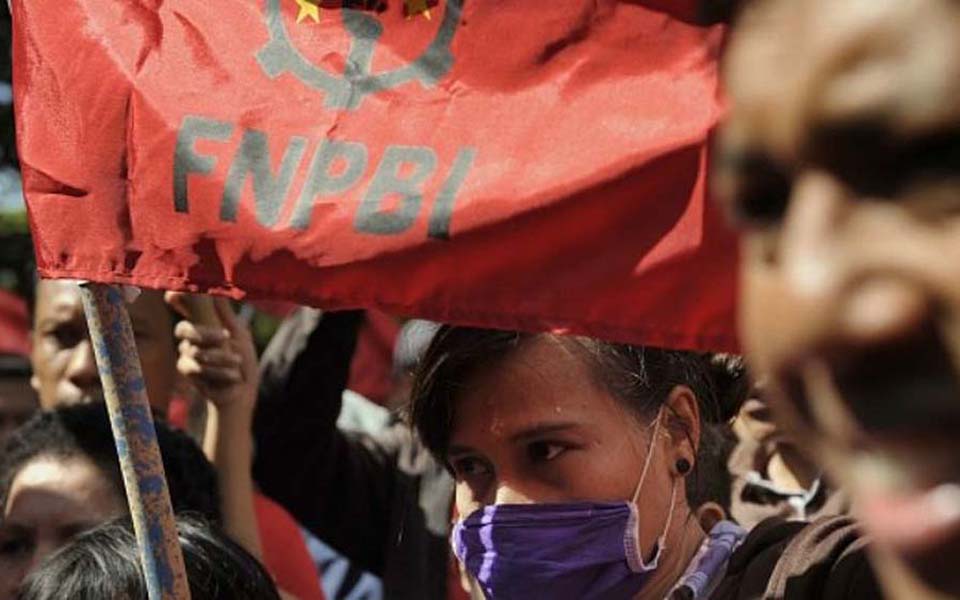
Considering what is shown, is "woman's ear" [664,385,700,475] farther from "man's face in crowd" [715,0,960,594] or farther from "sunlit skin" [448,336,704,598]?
"man's face in crowd" [715,0,960,594]

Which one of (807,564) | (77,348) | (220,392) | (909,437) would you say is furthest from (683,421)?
(77,348)

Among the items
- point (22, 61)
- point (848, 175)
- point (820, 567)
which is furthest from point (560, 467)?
point (848, 175)

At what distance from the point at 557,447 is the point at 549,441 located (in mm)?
14

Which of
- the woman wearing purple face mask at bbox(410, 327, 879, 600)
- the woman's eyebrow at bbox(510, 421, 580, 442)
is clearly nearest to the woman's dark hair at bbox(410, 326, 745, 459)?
the woman wearing purple face mask at bbox(410, 327, 879, 600)

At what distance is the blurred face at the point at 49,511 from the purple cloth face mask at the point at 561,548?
0.94 meters

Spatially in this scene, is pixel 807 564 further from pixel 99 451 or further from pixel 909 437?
pixel 99 451

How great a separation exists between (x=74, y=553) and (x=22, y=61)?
66 centimetres

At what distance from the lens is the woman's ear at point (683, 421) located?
2490 mm

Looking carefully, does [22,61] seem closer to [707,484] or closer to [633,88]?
[633,88]

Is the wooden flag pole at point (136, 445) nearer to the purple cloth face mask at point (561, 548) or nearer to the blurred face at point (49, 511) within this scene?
the purple cloth face mask at point (561, 548)

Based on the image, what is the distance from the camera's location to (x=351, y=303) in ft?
6.89

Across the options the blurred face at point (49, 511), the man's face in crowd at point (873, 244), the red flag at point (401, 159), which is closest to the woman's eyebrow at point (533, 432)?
the red flag at point (401, 159)

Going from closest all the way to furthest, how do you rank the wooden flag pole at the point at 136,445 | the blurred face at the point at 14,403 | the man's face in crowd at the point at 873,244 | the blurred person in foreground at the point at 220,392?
the man's face in crowd at the point at 873,244
the wooden flag pole at the point at 136,445
the blurred person in foreground at the point at 220,392
the blurred face at the point at 14,403

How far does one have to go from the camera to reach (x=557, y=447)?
237 cm
